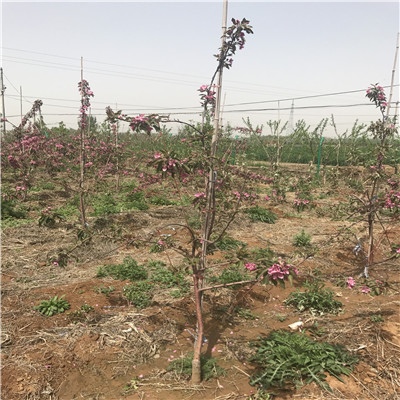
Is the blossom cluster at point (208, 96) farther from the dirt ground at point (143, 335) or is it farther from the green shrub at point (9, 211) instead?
the green shrub at point (9, 211)

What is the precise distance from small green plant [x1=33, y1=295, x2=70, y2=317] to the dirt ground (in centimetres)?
9

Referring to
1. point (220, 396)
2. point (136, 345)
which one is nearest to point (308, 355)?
point (220, 396)

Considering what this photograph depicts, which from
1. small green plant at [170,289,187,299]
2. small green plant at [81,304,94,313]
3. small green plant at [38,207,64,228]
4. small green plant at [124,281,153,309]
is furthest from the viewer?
small green plant at [38,207,64,228]

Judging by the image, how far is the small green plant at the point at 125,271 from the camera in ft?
14.2

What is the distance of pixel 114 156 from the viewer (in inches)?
366

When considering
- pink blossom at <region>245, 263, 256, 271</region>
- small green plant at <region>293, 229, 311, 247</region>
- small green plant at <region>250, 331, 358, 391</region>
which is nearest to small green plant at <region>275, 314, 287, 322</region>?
small green plant at <region>250, 331, 358, 391</region>

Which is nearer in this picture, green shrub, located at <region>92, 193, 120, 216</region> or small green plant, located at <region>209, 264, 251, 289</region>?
small green plant, located at <region>209, 264, 251, 289</region>

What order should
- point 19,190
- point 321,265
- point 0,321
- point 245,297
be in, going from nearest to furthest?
point 0,321 < point 245,297 < point 321,265 < point 19,190

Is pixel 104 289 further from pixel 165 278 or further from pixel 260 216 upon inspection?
pixel 260 216

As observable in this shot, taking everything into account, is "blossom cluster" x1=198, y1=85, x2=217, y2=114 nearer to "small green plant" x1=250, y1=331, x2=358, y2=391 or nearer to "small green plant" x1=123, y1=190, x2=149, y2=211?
"small green plant" x1=250, y1=331, x2=358, y2=391

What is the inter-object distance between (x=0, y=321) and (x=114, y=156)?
21.8 ft

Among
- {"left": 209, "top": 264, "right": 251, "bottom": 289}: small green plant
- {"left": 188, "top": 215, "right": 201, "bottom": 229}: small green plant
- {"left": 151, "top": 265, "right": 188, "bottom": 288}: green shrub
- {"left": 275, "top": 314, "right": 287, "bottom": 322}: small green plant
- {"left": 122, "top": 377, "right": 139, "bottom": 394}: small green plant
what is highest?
{"left": 188, "top": 215, "right": 201, "bottom": 229}: small green plant

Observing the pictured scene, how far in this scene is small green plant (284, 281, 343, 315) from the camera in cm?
369

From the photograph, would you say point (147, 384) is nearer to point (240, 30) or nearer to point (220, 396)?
point (220, 396)
